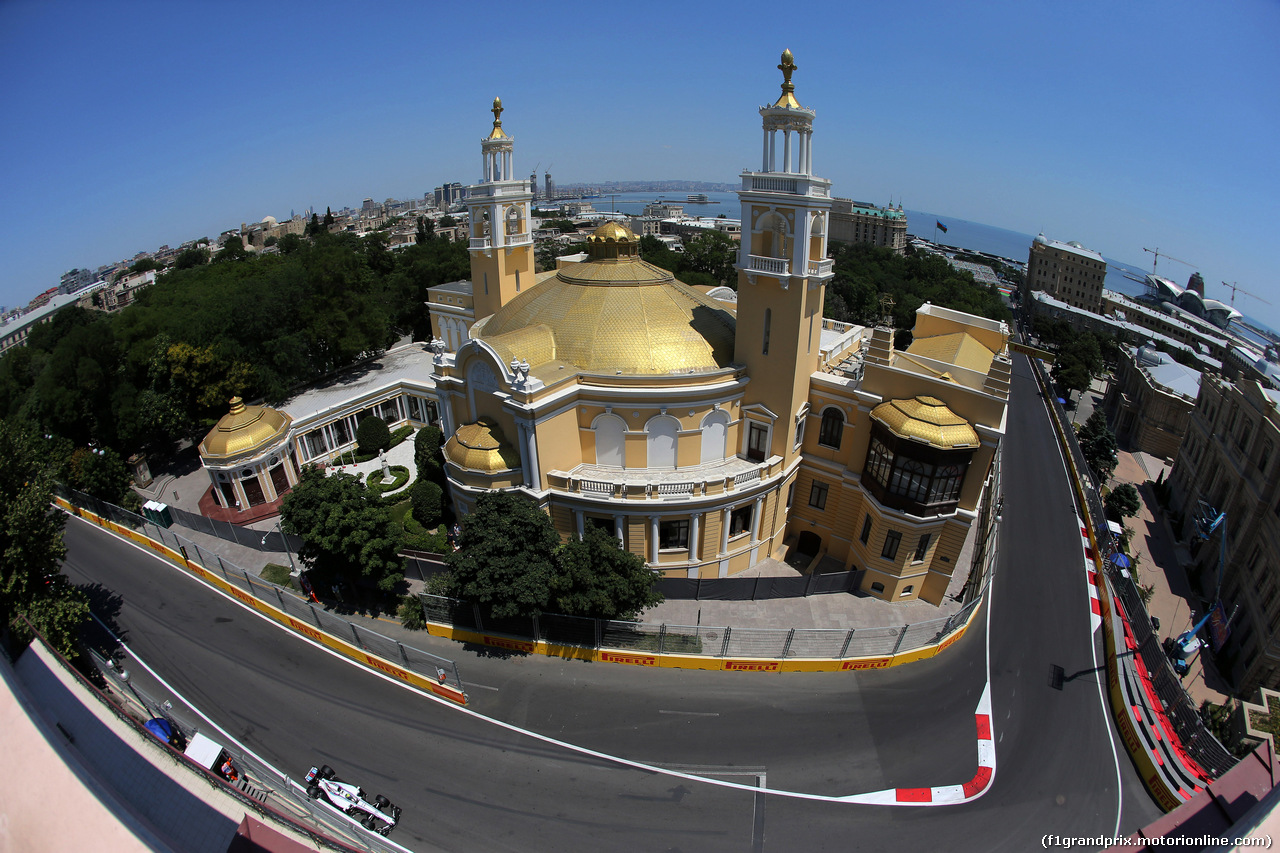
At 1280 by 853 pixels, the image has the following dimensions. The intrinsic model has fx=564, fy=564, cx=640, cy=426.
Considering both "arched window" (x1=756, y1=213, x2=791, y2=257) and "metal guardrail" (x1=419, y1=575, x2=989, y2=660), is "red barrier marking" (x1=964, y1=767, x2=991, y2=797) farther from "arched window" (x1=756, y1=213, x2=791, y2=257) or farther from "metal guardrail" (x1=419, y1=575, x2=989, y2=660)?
"arched window" (x1=756, y1=213, x2=791, y2=257)

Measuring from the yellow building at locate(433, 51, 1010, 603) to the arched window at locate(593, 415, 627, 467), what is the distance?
110mm

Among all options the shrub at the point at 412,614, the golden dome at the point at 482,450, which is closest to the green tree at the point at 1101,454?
Answer: the golden dome at the point at 482,450

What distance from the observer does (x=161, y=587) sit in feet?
93.5

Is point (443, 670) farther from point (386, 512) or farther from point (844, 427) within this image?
point (844, 427)

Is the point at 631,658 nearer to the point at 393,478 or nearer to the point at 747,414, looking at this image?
the point at 747,414

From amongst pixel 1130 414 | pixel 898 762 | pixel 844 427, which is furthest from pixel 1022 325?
pixel 898 762

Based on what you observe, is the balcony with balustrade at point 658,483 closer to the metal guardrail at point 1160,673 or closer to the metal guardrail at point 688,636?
the metal guardrail at point 688,636

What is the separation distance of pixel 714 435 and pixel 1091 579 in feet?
74.3

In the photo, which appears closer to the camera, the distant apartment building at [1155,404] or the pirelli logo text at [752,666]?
the pirelli logo text at [752,666]

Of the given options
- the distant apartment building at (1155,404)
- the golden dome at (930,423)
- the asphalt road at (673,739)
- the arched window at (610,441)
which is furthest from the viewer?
the distant apartment building at (1155,404)

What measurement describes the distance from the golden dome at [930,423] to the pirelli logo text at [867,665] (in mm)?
9456

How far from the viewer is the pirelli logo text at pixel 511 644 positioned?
24.3m

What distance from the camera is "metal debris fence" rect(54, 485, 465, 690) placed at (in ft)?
76.1

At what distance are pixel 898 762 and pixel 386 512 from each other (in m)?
22.6
